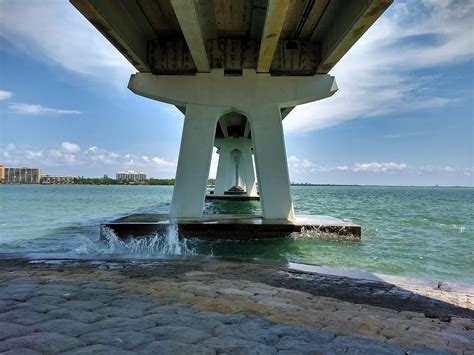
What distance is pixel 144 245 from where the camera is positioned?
11852 mm

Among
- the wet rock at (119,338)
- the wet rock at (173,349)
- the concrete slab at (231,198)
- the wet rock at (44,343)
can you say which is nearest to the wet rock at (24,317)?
the wet rock at (44,343)

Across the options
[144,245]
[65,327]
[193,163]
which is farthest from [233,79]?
[65,327]

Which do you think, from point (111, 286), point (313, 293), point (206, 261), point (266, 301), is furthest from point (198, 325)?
point (206, 261)

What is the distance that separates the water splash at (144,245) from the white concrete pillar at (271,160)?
4.13 metres

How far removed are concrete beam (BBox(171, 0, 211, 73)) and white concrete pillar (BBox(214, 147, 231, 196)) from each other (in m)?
30.9

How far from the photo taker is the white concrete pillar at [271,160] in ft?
50.3

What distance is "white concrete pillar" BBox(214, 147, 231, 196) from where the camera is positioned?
150ft

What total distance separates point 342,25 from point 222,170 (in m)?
37.0

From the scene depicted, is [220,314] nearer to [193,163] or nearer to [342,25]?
[342,25]

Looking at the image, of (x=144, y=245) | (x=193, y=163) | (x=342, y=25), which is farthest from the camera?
(x=193, y=163)

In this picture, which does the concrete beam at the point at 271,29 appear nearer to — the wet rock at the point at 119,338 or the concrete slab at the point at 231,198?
the wet rock at the point at 119,338

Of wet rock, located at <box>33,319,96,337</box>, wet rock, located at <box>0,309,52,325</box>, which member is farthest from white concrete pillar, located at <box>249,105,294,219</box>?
wet rock, located at <box>33,319,96,337</box>

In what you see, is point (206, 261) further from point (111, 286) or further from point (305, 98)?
point (305, 98)

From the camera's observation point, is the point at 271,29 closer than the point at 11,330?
No
